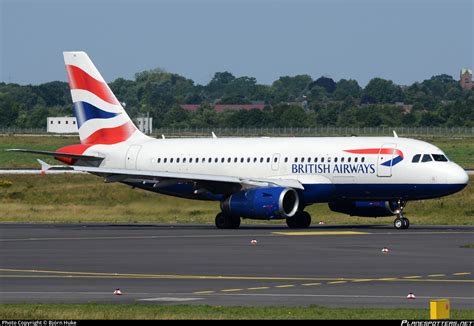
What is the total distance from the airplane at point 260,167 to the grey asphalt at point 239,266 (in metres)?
1.69

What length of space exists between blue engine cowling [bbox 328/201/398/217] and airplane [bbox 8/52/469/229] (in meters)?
0.04

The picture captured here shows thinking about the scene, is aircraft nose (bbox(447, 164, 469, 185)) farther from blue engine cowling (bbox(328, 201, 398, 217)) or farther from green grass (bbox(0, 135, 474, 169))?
green grass (bbox(0, 135, 474, 169))

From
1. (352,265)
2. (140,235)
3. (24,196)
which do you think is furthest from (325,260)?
(24,196)

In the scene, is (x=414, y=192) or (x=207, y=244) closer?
(x=207, y=244)

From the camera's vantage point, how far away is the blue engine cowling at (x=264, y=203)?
54688mm

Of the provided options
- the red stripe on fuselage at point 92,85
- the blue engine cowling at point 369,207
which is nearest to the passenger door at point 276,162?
the blue engine cowling at point 369,207

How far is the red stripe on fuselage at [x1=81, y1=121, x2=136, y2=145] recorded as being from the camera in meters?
63.8

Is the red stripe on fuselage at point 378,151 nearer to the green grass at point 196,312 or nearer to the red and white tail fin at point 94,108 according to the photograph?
the red and white tail fin at point 94,108

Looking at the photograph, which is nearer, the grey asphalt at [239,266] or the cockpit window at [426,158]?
the grey asphalt at [239,266]

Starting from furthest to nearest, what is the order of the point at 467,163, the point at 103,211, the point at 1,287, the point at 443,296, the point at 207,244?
1. the point at 467,163
2. the point at 103,211
3. the point at 207,244
4. the point at 1,287
5. the point at 443,296

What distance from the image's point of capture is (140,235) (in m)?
52.4

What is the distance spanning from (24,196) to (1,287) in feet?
140

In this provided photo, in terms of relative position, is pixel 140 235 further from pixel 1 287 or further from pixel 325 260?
pixel 1 287

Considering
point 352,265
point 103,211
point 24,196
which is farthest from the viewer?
point 24,196
